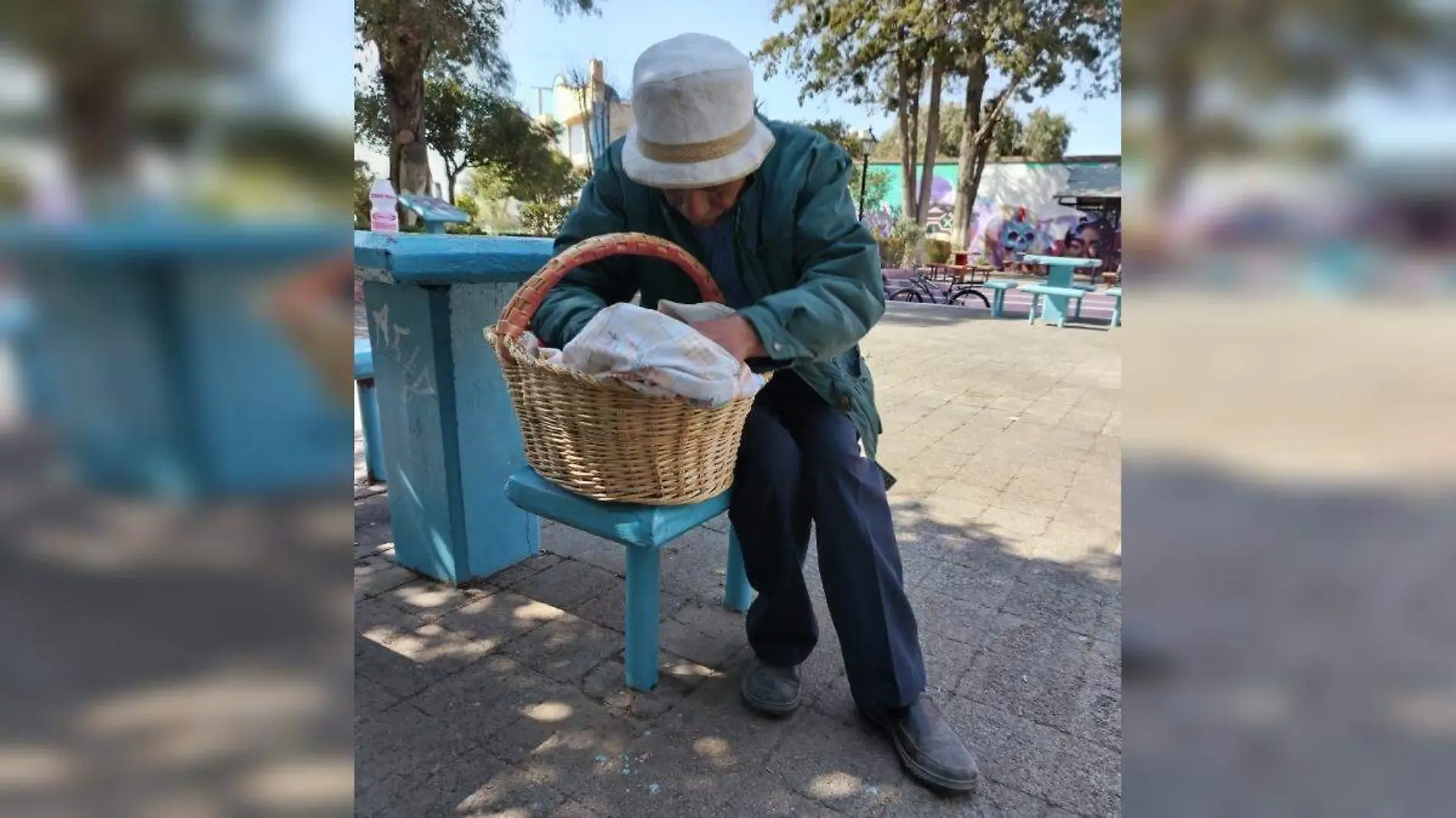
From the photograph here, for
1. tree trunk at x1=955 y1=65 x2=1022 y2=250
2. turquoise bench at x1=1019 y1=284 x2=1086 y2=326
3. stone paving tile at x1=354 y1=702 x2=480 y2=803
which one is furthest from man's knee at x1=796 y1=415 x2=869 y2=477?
tree trunk at x1=955 y1=65 x2=1022 y2=250

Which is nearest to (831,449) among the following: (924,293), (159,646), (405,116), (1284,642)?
(1284,642)

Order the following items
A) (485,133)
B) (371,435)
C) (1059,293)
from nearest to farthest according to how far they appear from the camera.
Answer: (371,435) < (1059,293) < (485,133)

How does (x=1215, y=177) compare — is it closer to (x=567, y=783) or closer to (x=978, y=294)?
(x=567, y=783)

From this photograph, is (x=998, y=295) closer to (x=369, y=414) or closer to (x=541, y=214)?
(x=369, y=414)

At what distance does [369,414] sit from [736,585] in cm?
171

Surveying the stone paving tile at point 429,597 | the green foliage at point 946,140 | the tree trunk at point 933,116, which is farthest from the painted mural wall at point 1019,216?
the stone paving tile at point 429,597

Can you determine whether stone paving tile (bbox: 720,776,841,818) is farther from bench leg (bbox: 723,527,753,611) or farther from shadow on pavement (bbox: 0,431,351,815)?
shadow on pavement (bbox: 0,431,351,815)

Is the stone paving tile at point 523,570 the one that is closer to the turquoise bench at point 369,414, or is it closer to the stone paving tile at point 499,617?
the stone paving tile at point 499,617

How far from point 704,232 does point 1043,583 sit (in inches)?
62.8

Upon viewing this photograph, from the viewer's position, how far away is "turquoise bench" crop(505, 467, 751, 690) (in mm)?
1547

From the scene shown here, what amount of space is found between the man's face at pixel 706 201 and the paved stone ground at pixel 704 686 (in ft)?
3.57

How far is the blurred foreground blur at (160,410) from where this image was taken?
342mm

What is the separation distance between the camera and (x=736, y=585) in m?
2.26

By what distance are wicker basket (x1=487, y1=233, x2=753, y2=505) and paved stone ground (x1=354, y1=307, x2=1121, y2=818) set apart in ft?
1.78
